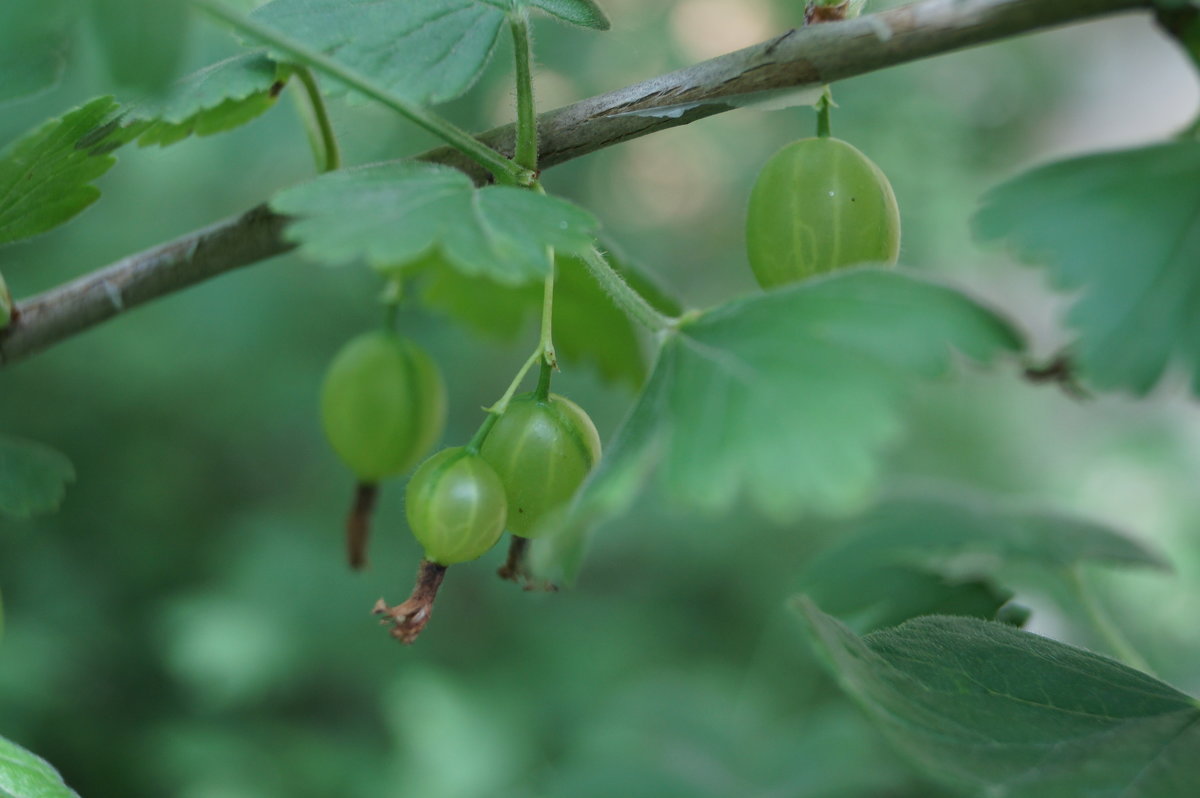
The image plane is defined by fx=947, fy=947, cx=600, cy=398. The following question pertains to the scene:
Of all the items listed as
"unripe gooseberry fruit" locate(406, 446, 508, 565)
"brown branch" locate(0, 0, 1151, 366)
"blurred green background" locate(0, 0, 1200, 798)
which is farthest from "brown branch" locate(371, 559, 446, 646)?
"blurred green background" locate(0, 0, 1200, 798)

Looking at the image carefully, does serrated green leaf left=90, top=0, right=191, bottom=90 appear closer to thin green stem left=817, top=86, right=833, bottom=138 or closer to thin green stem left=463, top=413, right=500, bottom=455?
thin green stem left=463, top=413, right=500, bottom=455

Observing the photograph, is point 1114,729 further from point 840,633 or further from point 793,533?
point 793,533

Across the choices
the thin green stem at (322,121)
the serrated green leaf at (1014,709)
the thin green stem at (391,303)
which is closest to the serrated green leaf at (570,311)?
the thin green stem at (391,303)

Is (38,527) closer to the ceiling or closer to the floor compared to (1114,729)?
closer to the floor

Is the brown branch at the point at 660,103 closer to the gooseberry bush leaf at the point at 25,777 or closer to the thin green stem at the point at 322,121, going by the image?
the thin green stem at the point at 322,121

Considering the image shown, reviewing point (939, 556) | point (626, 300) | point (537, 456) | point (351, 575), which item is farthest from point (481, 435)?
point (351, 575)

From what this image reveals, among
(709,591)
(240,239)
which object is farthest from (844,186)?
(709,591)
